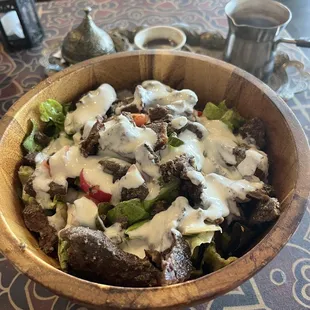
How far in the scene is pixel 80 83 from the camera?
56.1 inches

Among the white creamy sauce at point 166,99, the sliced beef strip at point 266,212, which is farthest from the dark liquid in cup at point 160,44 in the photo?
the sliced beef strip at point 266,212

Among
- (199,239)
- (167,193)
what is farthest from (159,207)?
(199,239)

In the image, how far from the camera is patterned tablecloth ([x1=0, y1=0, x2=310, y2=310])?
1.13 meters

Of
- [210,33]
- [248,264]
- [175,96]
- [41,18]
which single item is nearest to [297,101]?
[210,33]

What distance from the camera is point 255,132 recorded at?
4.14 ft

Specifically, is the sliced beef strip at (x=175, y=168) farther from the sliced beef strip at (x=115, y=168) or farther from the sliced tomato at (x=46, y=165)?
the sliced tomato at (x=46, y=165)

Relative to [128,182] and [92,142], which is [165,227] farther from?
[92,142]

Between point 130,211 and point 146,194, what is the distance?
0.22ft

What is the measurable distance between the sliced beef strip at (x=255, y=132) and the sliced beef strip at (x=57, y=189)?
61 centimetres

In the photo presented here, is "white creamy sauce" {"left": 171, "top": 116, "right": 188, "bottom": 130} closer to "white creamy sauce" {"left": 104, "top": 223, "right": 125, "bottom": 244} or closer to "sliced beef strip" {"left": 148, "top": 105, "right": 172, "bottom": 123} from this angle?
"sliced beef strip" {"left": 148, "top": 105, "right": 172, "bottom": 123}

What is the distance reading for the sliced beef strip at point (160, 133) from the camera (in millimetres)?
1113

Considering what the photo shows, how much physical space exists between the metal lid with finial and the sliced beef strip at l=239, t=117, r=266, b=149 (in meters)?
0.80

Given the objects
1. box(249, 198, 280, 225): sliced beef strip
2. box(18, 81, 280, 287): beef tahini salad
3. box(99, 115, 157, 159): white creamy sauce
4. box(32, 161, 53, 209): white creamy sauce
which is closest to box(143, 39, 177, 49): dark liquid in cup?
box(18, 81, 280, 287): beef tahini salad

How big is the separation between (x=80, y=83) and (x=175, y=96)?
0.36 m
